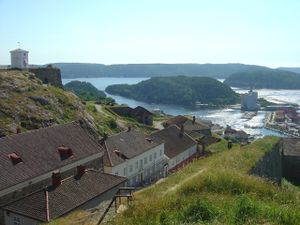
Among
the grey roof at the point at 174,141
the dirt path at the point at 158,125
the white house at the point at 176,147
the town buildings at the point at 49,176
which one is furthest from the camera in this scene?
the dirt path at the point at 158,125

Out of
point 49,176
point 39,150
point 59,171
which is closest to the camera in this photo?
point 49,176

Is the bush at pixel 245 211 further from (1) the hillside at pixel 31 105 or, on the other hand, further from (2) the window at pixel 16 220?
(1) the hillside at pixel 31 105

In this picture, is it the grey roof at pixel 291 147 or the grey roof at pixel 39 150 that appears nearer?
the grey roof at pixel 39 150

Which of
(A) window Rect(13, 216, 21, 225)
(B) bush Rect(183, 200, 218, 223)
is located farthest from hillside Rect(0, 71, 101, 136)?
(B) bush Rect(183, 200, 218, 223)

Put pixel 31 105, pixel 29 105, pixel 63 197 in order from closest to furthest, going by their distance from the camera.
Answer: pixel 63 197 → pixel 29 105 → pixel 31 105

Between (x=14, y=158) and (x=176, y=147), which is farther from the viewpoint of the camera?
(x=176, y=147)

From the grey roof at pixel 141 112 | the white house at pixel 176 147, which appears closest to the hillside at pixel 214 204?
the white house at pixel 176 147

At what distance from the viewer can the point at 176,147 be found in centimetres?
5256

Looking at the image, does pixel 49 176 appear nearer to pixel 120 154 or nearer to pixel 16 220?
pixel 16 220

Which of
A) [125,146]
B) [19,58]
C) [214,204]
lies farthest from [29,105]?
[214,204]

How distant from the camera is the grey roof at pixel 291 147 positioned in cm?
3691

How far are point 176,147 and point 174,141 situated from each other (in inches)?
50.1

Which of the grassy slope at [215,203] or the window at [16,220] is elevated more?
the grassy slope at [215,203]

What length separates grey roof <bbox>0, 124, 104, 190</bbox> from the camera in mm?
26281
